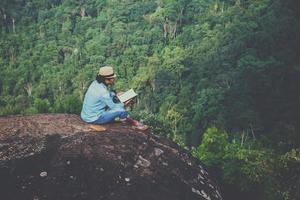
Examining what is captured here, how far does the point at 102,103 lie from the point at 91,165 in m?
1.42

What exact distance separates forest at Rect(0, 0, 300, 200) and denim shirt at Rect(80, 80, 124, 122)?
5.83 m

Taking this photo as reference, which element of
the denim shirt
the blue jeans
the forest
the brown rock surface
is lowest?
the forest

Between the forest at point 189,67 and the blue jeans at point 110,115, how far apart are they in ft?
18.3

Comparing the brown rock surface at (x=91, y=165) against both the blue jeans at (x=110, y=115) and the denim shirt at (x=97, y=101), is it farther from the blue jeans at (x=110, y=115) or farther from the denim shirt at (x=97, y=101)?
the denim shirt at (x=97, y=101)

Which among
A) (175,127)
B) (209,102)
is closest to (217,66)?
(209,102)

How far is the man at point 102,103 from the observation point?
8609 mm

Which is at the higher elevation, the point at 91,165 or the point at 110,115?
the point at 110,115

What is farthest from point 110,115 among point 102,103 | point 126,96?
point 126,96

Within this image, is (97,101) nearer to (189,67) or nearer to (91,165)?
(91,165)

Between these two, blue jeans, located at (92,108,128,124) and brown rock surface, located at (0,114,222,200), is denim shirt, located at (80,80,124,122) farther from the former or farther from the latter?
brown rock surface, located at (0,114,222,200)

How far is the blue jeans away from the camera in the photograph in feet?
28.6

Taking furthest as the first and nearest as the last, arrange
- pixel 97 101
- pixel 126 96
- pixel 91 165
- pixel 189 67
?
1. pixel 189 67
2. pixel 126 96
3. pixel 97 101
4. pixel 91 165

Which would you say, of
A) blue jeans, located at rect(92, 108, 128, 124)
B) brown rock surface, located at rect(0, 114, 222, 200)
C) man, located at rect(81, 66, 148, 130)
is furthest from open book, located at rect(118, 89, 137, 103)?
brown rock surface, located at rect(0, 114, 222, 200)

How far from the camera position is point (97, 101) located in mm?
8680
